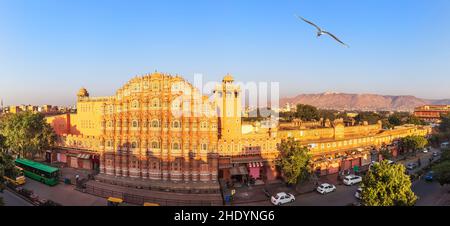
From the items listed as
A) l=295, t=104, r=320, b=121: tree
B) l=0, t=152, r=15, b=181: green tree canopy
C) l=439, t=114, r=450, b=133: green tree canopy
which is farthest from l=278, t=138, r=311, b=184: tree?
l=439, t=114, r=450, b=133: green tree canopy

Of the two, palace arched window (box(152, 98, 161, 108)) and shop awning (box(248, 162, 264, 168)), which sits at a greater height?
palace arched window (box(152, 98, 161, 108))

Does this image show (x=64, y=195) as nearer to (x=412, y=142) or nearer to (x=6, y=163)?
(x=6, y=163)

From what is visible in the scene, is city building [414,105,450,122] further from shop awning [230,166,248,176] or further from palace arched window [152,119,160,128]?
palace arched window [152,119,160,128]

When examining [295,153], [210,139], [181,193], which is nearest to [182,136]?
[210,139]

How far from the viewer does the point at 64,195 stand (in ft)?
98.1

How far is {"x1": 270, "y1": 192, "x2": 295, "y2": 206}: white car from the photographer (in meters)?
26.8

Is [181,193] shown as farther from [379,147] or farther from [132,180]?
[379,147]

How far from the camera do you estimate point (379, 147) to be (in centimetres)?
4634

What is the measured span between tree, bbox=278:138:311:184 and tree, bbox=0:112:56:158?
3724 centimetres

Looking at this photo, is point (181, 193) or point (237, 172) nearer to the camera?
point (181, 193)

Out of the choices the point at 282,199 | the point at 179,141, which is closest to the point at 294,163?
the point at 282,199

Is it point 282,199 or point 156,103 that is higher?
point 156,103

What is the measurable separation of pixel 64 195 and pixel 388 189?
32788mm
